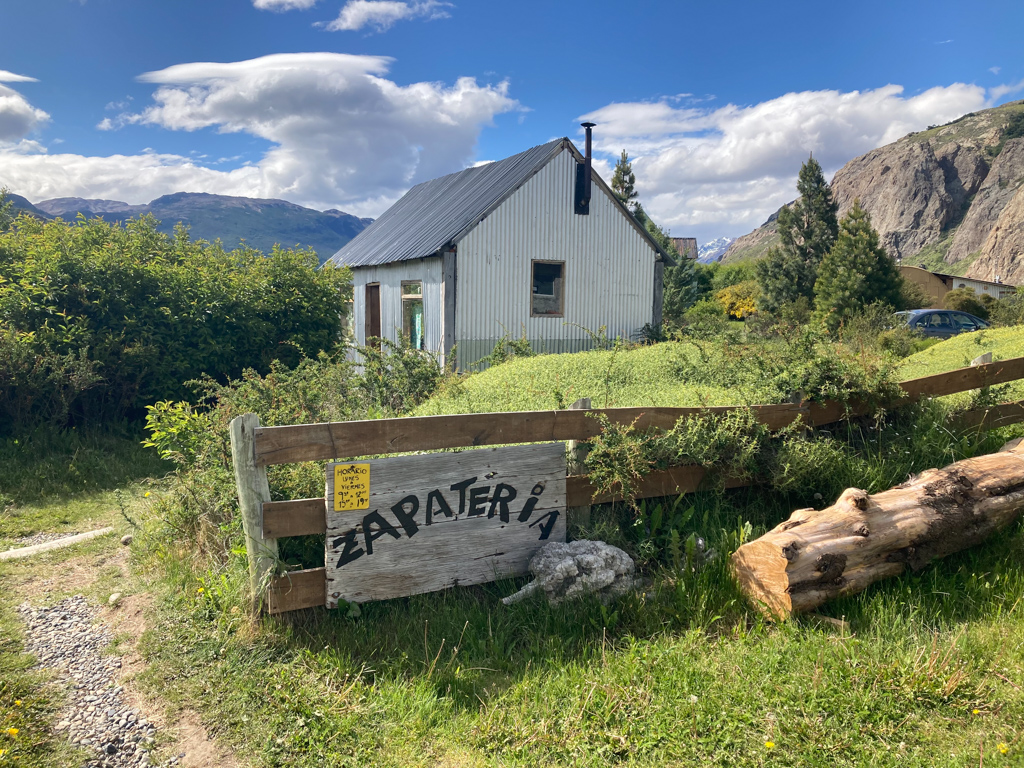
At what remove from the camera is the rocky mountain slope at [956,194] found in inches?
3282

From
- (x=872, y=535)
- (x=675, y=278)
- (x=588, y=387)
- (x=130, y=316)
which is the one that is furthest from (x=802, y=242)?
(x=872, y=535)

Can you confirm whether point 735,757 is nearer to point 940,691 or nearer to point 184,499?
point 940,691

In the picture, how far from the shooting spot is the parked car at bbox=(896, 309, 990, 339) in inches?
856

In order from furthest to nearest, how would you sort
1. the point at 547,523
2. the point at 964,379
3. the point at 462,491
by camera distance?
the point at 964,379
the point at 547,523
the point at 462,491

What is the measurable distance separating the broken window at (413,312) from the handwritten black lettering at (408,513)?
11.1 metres

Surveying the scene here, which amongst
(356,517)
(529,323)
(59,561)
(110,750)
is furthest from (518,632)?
(529,323)

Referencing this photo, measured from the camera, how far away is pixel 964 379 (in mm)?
5832

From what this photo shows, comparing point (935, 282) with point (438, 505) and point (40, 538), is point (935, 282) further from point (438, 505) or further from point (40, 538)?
point (40, 538)

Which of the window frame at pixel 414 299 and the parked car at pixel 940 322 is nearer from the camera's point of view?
the window frame at pixel 414 299

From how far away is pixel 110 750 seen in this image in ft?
10.1

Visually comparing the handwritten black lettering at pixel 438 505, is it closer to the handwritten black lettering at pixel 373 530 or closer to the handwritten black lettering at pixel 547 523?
the handwritten black lettering at pixel 373 530

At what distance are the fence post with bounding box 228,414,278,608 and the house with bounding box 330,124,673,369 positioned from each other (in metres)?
9.39

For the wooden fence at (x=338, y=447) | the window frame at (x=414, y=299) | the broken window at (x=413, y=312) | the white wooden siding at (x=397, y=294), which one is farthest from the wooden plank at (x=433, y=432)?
the broken window at (x=413, y=312)

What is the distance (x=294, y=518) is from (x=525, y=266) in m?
11.6
